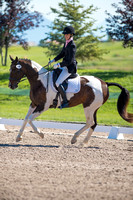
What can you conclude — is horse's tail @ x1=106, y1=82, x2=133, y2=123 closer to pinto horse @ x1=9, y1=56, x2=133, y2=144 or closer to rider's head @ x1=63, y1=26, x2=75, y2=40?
pinto horse @ x1=9, y1=56, x2=133, y2=144

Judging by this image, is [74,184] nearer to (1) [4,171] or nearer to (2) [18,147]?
(1) [4,171]

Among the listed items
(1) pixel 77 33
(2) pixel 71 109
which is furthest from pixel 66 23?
(2) pixel 71 109

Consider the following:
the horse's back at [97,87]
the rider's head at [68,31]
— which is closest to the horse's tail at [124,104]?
the horse's back at [97,87]

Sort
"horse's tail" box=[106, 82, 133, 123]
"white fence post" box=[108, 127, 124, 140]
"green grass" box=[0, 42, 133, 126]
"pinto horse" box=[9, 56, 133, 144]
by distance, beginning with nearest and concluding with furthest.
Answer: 1. "pinto horse" box=[9, 56, 133, 144]
2. "horse's tail" box=[106, 82, 133, 123]
3. "white fence post" box=[108, 127, 124, 140]
4. "green grass" box=[0, 42, 133, 126]

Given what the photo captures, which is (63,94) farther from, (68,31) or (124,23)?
(124,23)

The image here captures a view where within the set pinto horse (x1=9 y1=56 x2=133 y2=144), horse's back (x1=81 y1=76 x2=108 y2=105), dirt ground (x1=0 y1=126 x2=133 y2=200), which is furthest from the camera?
horse's back (x1=81 y1=76 x2=108 y2=105)

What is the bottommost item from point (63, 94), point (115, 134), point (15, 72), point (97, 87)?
point (115, 134)

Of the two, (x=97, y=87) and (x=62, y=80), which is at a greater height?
(x=62, y=80)

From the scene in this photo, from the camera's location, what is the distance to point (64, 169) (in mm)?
5586

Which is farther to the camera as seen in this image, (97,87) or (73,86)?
(97,87)

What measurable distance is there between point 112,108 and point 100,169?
929cm

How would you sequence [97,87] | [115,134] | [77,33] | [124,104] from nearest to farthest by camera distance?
[97,87] < [124,104] < [115,134] < [77,33]

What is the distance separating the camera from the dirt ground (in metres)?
4.42

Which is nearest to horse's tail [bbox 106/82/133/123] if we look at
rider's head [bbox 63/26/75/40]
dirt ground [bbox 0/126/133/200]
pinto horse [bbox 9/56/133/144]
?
pinto horse [bbox 9/56/133/144]
